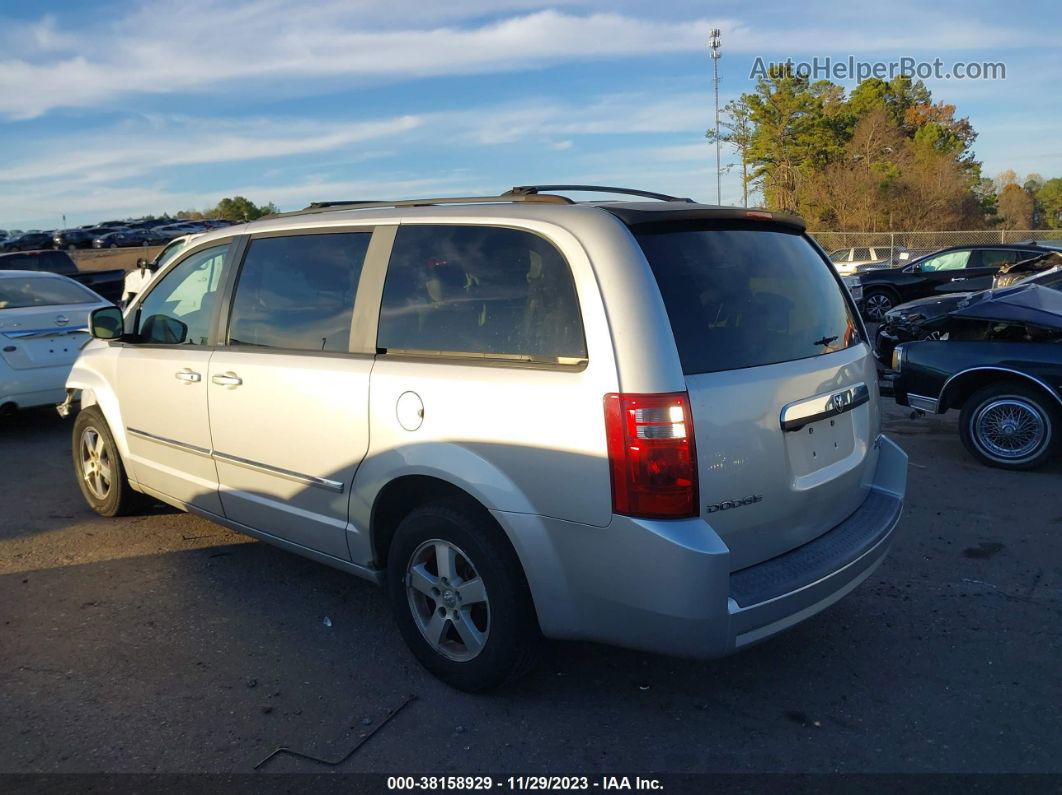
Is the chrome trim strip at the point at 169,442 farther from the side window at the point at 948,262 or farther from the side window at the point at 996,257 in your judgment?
the side window at the point at 948,262

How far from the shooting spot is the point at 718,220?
3.45m

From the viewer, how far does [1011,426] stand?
6.81 metres

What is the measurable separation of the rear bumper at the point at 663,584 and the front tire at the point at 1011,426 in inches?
163

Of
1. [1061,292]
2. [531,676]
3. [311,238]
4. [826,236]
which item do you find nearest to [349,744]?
[531,676]

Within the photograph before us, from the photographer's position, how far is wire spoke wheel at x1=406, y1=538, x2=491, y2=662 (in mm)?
3449

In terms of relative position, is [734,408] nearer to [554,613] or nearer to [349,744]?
[554,613]

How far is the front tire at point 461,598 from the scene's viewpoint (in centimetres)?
329

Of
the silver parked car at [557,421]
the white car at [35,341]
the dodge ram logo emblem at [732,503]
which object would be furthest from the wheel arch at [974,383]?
the white car at [35,341]

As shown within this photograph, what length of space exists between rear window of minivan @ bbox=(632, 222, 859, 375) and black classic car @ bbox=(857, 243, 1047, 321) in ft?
56.2

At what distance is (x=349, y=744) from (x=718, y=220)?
2344mm

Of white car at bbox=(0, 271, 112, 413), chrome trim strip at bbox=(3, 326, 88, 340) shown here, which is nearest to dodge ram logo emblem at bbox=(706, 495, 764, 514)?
white car at bbox=(0, 271, 112, 413)

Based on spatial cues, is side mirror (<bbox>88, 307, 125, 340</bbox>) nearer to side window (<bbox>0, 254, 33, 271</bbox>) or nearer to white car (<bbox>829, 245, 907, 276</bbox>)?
side window (<bbox>0, 254, 33, 271</bbox>)

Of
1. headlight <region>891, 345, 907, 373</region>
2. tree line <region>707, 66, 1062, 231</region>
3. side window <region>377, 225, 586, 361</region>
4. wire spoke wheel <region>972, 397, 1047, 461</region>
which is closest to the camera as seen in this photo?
side window <region>377, 225, 586, 361</region>

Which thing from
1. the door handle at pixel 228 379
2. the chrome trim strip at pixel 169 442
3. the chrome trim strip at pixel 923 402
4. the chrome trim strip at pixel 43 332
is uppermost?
the chrome trim strip at pixel 43 332
